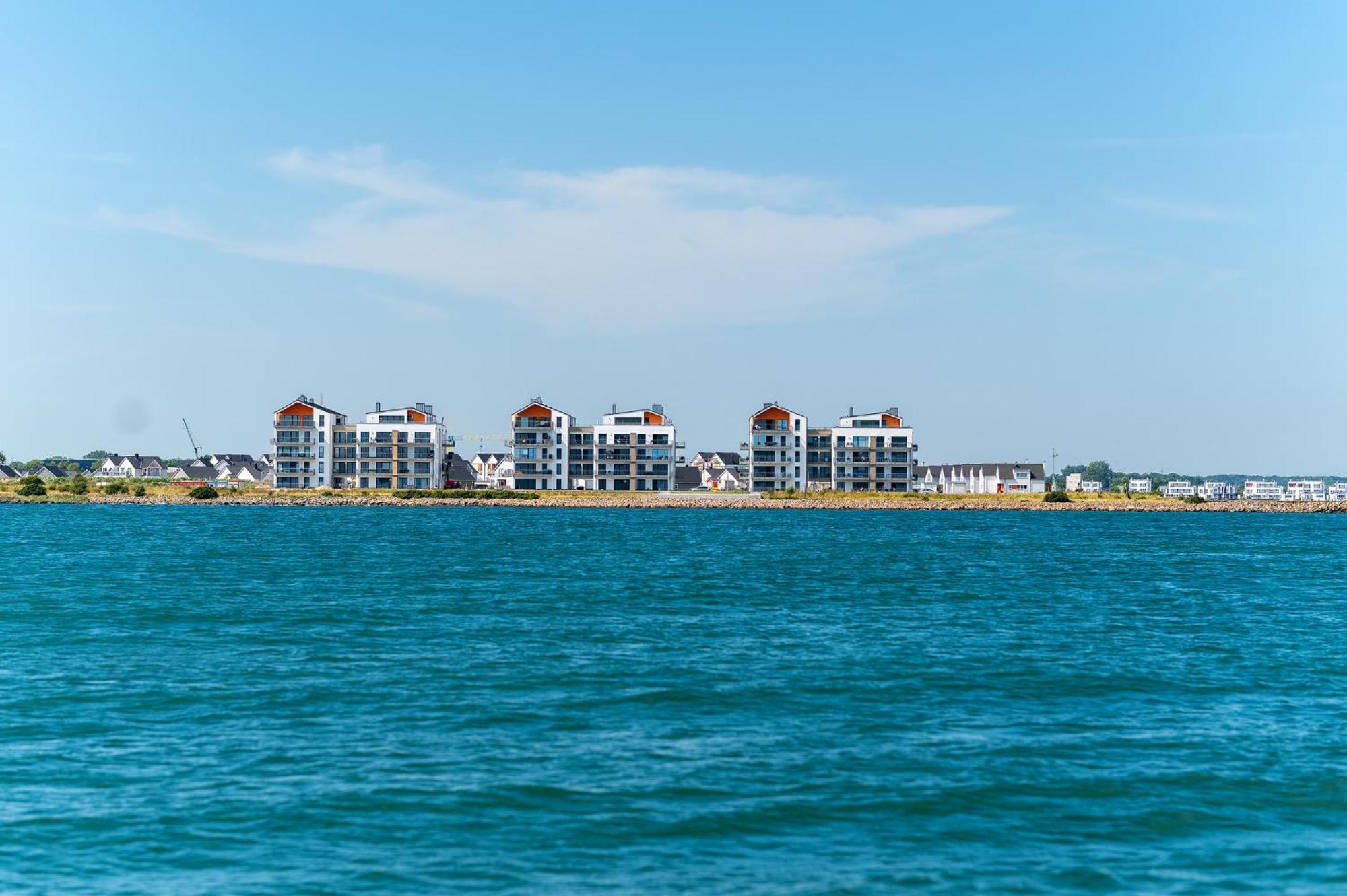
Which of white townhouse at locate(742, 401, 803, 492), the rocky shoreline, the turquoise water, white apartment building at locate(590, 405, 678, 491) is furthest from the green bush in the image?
the turquoise water

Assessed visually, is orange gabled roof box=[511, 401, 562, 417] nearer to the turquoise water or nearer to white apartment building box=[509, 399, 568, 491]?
white apartment building box=[509, 399, 568, 491]

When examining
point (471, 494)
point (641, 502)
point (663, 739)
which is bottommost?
point (663, 739)

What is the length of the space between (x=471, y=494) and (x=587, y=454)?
70.8 feet

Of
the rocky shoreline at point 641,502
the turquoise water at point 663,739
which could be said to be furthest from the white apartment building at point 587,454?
the turquoise water at point 663,739

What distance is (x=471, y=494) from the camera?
569 ft

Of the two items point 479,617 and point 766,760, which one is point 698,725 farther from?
point 479,617

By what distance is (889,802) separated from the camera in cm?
1941

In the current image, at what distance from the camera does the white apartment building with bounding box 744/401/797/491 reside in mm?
185125

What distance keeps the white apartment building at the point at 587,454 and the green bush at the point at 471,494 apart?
7.41 m

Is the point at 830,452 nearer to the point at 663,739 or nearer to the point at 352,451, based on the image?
the point at 352,451

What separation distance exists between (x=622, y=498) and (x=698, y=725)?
148 metres

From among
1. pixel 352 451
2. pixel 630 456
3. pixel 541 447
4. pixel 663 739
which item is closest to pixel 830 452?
pixel 630 456

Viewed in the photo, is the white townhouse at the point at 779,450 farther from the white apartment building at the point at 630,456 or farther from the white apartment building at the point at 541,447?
the white apartment building at the point at 541,447

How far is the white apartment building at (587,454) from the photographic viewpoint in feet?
606
